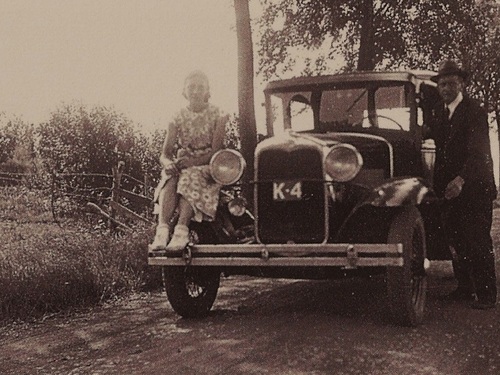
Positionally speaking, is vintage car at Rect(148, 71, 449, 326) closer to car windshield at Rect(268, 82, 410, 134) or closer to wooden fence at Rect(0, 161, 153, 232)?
car windshield at Rect(268, 82, 410, 134)

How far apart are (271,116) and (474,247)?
257cm

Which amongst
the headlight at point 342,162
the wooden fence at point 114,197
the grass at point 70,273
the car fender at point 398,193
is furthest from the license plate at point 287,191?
the wooden fence at point 114,197

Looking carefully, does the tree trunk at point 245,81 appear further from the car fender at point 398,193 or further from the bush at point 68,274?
the car fender at point 398,193

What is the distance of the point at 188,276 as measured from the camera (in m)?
6.30

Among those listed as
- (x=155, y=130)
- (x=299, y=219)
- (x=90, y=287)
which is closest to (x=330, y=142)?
(x=299, y=219)

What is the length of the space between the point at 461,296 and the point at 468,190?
1123mm

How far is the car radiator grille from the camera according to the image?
5.63 metres

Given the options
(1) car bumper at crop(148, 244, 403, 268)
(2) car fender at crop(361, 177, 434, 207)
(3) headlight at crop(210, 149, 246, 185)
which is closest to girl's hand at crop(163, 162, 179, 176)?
(3) headlight at crop(210, 149, 246, 185)

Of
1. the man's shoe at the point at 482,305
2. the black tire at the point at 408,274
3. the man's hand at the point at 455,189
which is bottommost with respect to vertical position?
the man's shoe at the point at 482,305

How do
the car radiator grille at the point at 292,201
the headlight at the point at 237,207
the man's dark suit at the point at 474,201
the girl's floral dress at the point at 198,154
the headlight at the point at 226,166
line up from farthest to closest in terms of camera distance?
the man's dark suit at the point at 474,201
the headlight at the point at 237,207
the girl's floral dress at the point at 198,154
the headlight at the point at 226,166
the car radiator grille at the point at 292,201

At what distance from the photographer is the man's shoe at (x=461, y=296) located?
6820 mm

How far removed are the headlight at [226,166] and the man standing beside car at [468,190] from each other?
6.44 feet

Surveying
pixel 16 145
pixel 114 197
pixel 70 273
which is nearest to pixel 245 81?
pixel 114 197

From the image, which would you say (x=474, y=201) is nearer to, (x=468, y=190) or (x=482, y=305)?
(x=468, y=190)
